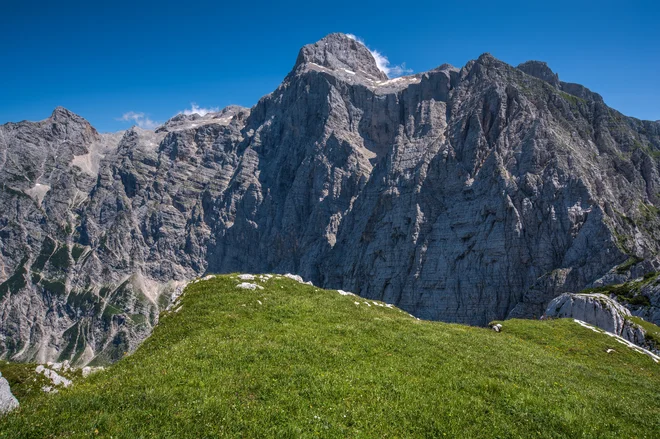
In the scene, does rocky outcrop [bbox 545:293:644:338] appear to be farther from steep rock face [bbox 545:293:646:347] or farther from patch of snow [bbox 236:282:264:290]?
patch of snow [bbox 236:282:264:290]

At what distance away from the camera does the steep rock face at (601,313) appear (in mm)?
38094

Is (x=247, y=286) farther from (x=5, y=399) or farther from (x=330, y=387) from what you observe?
(x=5, y=399)

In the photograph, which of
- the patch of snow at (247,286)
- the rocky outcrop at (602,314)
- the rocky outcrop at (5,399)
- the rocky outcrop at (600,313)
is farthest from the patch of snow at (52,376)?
the rocky outcrop at (600,313)

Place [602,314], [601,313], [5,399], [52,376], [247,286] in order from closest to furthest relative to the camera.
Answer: [5,399] → [52,376] → [247,286] → [602,314] → [601,313]

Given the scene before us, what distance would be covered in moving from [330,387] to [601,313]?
128 ft

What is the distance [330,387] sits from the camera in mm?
15562

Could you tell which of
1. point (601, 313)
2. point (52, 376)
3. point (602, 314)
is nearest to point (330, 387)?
point (52, 376)

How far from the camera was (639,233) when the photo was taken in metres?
121

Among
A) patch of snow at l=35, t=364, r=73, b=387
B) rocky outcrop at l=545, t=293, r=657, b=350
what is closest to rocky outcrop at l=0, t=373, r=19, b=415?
patch of snow at l=35, t=364, r=73, b=387

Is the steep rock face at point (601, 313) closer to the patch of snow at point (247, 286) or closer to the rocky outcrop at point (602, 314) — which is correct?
the rocky outcrop at point (602, 314)

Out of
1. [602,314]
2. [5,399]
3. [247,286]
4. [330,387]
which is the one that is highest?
[602,314]

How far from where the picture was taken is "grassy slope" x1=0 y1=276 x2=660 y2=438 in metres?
12.8

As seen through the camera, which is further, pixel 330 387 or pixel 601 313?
pixel 601 313

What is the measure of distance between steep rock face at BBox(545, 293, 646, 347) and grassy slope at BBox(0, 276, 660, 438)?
46.7 ft
